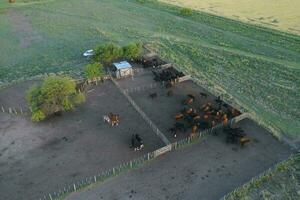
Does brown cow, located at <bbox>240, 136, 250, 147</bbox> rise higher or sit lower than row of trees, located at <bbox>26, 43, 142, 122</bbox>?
lower

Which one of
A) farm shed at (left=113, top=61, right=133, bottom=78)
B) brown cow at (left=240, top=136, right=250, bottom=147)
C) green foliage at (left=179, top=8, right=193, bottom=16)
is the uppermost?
green foliage at (left=179, top=8, right=193, bottom=16)

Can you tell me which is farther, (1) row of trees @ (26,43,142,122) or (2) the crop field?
(2) the crop field

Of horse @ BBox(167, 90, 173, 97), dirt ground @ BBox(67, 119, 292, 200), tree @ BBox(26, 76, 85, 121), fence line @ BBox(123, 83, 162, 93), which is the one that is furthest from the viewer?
fence line @ BBox(123, 83, 162, 93)

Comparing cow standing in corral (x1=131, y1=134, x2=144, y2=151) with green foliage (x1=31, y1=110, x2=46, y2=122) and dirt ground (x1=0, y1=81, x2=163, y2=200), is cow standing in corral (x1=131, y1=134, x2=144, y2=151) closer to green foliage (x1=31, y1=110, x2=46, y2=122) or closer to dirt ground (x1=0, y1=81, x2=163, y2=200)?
dirt ground (x1=0, y1=81, x2=163, y2=200)

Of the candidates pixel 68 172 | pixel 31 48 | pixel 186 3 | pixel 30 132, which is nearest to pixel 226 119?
pixel 68 172

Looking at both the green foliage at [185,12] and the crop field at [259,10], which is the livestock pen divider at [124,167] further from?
the green foliage at [185,12]

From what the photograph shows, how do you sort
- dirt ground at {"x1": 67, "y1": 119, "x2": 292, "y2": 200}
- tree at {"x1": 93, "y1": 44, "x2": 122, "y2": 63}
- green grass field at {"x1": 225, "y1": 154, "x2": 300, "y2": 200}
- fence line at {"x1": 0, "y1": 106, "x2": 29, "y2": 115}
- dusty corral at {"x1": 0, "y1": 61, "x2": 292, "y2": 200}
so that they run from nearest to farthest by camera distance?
1. green grass field at {"x1": 225, "y1": 154, "x2": 300, "y2": 200}
2. dirt ground at {"x1": 67, "y1": 119, "x2": 292, "y2": 200}
3. dusty corral at {"x1": 0, "y1": 61, "x2": 292, "y2": 200}
4. fence line at {"x1": 0, "y1": 106, "x2": 29, "y2": 115}
5. tree at {"x1": 93, "y1": 44, "x2": 122, "y2": 63}

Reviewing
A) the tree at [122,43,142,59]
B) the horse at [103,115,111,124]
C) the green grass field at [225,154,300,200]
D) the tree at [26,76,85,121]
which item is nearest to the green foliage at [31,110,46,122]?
the tree at [26,76,85,121]
